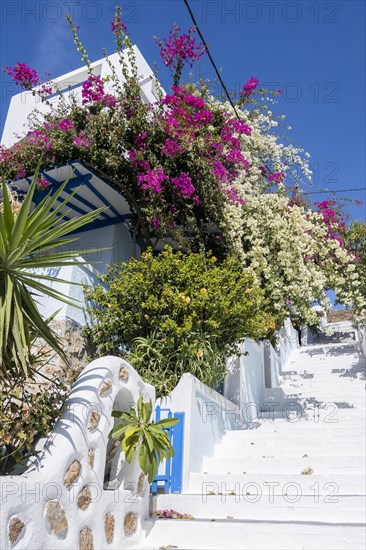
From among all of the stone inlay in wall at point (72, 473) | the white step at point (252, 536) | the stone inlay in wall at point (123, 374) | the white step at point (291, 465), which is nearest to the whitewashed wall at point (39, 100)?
the white step at point (291, 465)

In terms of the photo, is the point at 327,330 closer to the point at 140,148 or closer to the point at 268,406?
the point at 268,406

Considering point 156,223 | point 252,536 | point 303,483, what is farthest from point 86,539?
point 156,223

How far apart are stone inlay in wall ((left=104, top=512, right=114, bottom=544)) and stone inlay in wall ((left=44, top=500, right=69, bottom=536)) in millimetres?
643

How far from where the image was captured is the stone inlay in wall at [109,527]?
3.83 meters

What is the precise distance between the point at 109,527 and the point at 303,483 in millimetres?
2235

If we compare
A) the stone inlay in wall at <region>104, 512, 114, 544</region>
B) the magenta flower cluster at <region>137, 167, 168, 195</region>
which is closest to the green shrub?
the magenta flower cluster at <region>137, 167, 168, 195</region>

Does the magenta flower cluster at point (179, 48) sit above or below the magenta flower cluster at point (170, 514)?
above

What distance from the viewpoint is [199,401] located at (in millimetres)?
6719

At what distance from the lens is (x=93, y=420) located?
150 inches

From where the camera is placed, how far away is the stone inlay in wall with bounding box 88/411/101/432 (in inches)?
148

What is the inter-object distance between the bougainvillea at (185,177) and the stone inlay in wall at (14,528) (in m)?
6.62

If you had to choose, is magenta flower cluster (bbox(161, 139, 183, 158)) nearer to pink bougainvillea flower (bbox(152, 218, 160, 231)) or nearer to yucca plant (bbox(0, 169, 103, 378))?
pink bougainvillea flower (bbox(152, 218, 160, 231))

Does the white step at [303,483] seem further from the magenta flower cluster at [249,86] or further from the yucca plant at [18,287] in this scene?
the magenta flower cluster at [249,86]

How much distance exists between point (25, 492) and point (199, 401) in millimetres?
4011
